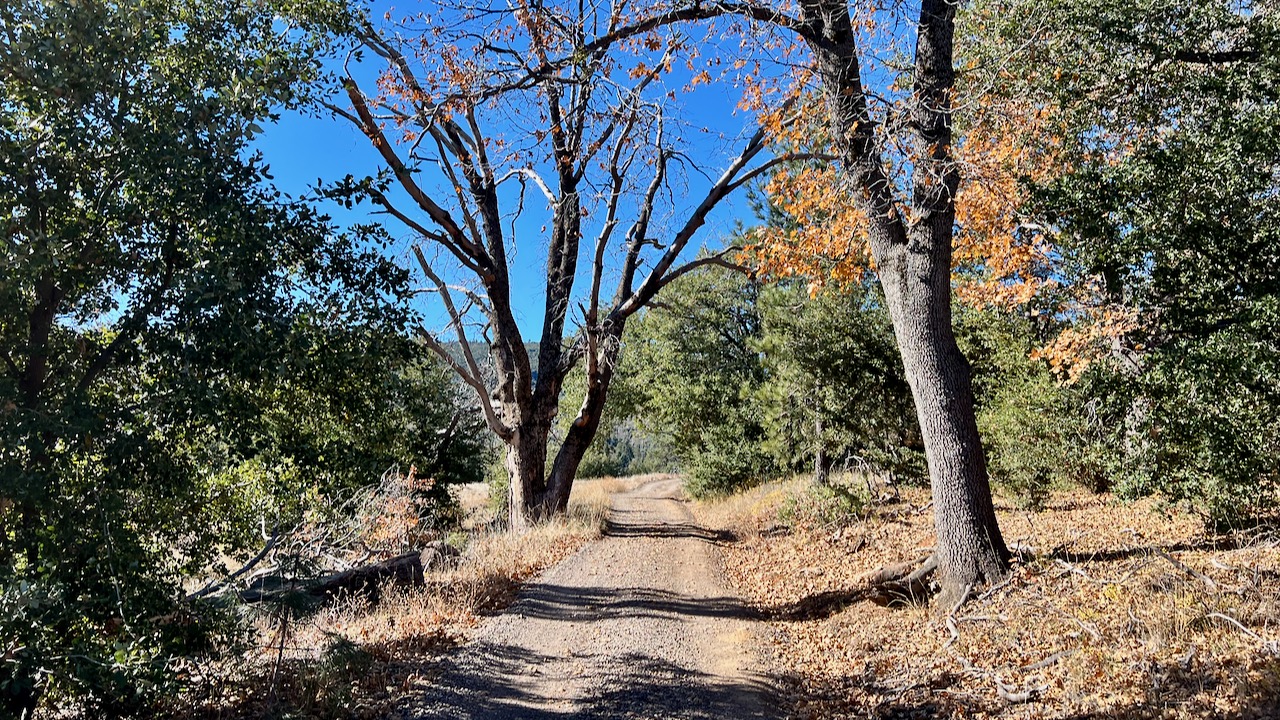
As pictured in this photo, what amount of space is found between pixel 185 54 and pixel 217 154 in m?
1.05

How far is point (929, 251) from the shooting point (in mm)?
7004

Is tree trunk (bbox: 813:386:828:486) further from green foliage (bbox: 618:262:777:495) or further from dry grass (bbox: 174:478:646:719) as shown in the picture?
dry grass (bbox: 174:478:646:719)

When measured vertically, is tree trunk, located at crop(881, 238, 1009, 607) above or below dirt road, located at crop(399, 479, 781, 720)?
above

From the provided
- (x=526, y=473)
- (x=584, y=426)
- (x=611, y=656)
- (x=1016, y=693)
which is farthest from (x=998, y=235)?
(x=526, y=473)

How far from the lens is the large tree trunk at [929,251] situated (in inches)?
265

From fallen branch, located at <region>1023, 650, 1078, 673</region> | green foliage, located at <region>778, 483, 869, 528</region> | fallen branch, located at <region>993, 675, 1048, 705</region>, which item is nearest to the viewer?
fallen branch, located at <region>993, 675, 1048, 705</region>

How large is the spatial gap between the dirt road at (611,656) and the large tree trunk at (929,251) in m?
2.44

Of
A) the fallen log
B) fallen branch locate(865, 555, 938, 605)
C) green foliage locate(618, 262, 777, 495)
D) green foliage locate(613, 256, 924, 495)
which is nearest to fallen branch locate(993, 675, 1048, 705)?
fallen branch locate(865, 555, 938, 605)

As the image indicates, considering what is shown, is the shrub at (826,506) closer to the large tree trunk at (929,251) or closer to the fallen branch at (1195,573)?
the large tree trunk at (929,251)

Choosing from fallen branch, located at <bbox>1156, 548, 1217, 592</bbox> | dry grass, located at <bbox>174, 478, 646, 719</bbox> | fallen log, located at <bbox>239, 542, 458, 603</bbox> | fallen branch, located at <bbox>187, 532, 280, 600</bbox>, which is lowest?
dry grass, located at <bbox>174, 478, 646, 719</bbox>

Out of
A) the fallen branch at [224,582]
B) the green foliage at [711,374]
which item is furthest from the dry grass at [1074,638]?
the green foliage at [711,374]

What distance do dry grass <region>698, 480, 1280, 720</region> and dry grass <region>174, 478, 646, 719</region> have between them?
11.1 ft

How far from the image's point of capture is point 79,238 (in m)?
4.08

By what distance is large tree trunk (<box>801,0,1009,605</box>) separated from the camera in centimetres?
673
